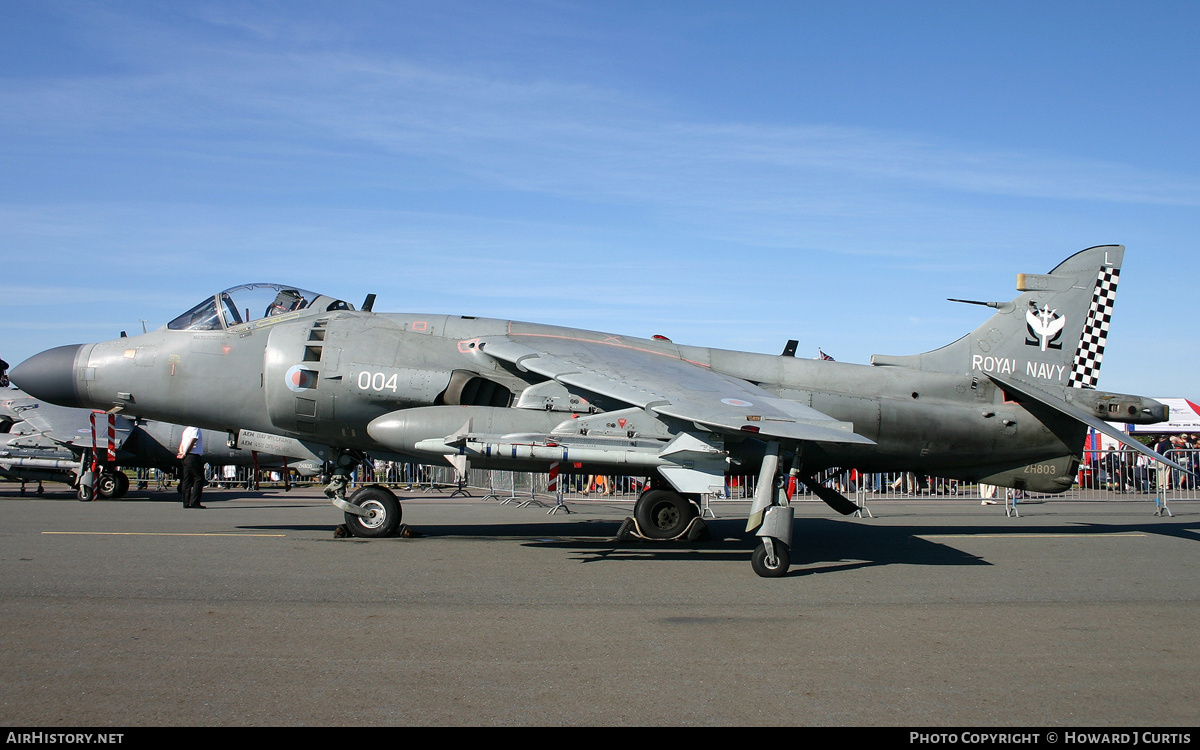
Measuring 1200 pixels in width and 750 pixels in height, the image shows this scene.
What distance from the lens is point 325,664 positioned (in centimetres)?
502

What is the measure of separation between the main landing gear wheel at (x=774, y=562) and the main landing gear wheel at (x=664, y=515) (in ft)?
8.84

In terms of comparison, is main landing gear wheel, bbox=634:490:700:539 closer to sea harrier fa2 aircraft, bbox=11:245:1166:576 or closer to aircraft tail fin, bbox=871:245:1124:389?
sea harrier fa2 aircraft, bbox=11:245:1166:576

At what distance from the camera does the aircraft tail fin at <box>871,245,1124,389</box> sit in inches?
474

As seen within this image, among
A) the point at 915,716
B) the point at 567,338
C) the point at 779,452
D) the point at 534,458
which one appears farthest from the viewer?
the point at 567,338

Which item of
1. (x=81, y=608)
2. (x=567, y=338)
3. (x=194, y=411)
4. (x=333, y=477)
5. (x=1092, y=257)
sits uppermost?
(x=1092, y=257)

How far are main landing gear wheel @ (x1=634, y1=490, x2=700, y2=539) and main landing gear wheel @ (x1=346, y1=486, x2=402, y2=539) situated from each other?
345 centimetres

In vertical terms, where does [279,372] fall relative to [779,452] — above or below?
above

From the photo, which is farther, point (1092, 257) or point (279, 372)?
point (1092, 257)

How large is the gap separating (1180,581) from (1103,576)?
0.74 meters

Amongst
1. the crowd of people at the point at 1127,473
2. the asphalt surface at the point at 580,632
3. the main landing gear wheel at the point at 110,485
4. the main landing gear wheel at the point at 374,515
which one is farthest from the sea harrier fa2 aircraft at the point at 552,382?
the crowd of people at the point at 1127,473

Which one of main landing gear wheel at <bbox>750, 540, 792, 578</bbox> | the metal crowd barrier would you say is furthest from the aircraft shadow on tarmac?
the metal crowd barrier
